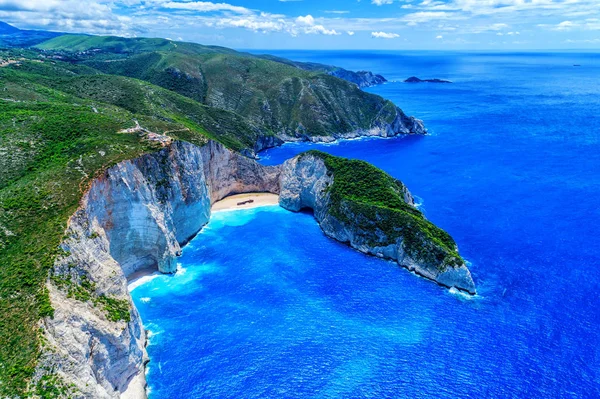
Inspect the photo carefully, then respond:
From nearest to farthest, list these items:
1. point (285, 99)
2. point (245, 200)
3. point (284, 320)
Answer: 1. point (284, 320)
2. point (245, 200)
3. point (285, 99)

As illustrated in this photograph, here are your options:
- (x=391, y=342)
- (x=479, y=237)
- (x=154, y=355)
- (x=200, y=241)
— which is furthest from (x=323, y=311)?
(x=479, y=237)

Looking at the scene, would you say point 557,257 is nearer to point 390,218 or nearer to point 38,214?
point 390,218

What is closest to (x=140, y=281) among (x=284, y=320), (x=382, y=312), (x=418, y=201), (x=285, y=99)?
(x=284, y=320)

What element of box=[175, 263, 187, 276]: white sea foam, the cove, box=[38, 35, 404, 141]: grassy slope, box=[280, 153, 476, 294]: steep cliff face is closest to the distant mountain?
box=[38, 35, 404, 141]: grassy slope

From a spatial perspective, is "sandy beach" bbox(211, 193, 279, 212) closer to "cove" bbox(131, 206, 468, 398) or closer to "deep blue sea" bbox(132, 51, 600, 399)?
"deep blue sea" bbox(132, 51, 600, 399)

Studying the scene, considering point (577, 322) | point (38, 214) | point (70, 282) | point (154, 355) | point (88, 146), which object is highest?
point (88, 146)

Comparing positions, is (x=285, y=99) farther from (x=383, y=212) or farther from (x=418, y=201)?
(x=383, y=212)
